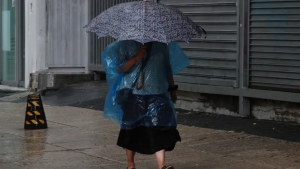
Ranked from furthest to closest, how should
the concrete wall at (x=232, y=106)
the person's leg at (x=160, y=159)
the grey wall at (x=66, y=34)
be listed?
the grey wall at (x=66, y=34)
the concrete wall at (x=232, y=106)
the person's leg at (x=160, y=159)

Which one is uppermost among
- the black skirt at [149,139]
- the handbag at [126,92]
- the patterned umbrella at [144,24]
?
the patterned umbrella at [144,24]

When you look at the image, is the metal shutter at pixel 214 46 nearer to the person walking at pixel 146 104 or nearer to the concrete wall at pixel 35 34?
the person walking at pixel 146 104

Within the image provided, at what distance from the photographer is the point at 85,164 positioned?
25.7ft

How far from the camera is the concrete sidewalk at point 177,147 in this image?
308 inches

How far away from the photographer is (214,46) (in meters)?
11.1

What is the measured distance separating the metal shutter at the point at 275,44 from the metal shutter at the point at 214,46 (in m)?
0.37

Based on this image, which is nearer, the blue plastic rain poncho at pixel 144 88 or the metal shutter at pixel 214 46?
the blue plastic rain poncho at pixel 144 88

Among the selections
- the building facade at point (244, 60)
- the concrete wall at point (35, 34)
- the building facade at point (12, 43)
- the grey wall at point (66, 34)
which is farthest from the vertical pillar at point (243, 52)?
the building facade at point (12, 43)

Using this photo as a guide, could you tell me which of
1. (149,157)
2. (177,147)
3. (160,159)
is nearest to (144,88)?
(160,159)

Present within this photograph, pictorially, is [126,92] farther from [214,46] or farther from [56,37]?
[56,37]

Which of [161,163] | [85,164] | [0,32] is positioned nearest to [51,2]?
[0,32]

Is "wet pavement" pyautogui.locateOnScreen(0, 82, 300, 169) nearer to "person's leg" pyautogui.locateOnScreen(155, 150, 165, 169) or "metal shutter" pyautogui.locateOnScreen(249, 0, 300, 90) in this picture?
"metal shutter" pyautogui.locateOnScreen(249, 0, 300, 90)

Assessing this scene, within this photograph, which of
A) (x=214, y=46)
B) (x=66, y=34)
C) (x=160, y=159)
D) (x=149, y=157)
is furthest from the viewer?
(x=66, y=34)

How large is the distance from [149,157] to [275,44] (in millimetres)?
3127
